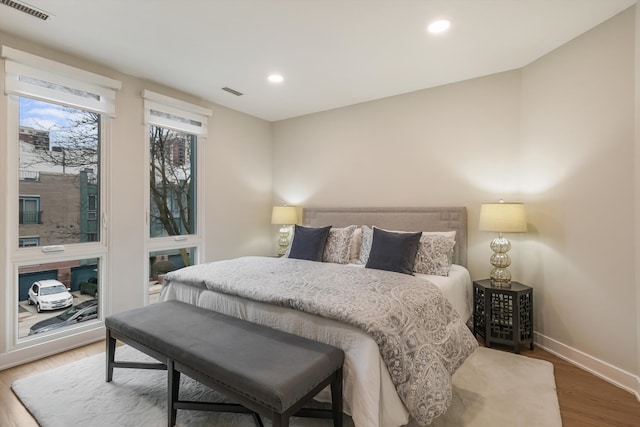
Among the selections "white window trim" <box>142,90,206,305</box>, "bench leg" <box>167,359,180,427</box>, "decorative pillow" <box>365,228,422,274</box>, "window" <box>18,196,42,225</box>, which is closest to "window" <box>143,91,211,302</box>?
"white window trim" <box>142,90,206,305</box>

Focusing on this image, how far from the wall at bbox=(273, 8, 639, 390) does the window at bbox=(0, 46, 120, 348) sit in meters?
2.80

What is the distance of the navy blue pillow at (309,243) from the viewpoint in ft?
11.5

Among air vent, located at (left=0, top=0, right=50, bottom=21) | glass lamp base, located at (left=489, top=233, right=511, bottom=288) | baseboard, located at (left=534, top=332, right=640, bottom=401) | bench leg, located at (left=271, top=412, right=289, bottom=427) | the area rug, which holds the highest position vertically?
air vent, located at (left=0, top=0, right=50, bottom=21)

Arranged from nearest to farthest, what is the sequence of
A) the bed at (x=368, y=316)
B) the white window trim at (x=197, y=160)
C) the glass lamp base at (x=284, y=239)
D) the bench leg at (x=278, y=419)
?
1. the bench leg at (x=278, y=419)
2. the bed at (x=368, y=316)
3. the white window trim at (x=197, y=160)
4. the glass lamp base at (x=284, y=239)

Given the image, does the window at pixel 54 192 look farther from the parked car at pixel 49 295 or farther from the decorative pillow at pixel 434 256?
the decorative pillow at pixel 434 256

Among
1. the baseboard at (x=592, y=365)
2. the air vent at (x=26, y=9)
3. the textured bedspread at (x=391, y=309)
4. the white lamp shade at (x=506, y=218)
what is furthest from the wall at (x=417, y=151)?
the air vent at (x=26, y=9)

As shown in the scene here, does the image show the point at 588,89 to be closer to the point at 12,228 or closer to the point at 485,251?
the point at 485,251

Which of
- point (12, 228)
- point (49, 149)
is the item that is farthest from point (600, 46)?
point (12, 228)

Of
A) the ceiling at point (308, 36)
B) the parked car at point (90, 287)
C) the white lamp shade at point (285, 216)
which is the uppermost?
the ceiling at point (308, 36)

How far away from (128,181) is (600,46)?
439 cm

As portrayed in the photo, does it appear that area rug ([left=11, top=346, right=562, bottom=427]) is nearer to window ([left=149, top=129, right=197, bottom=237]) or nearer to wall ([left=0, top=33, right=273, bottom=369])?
wall ([left=0, top=33, right=273, bottom=369])

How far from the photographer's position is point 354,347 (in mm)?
1694

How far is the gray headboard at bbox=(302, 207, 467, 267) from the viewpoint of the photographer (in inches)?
132

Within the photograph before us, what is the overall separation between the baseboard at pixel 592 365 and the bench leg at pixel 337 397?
2.07m
